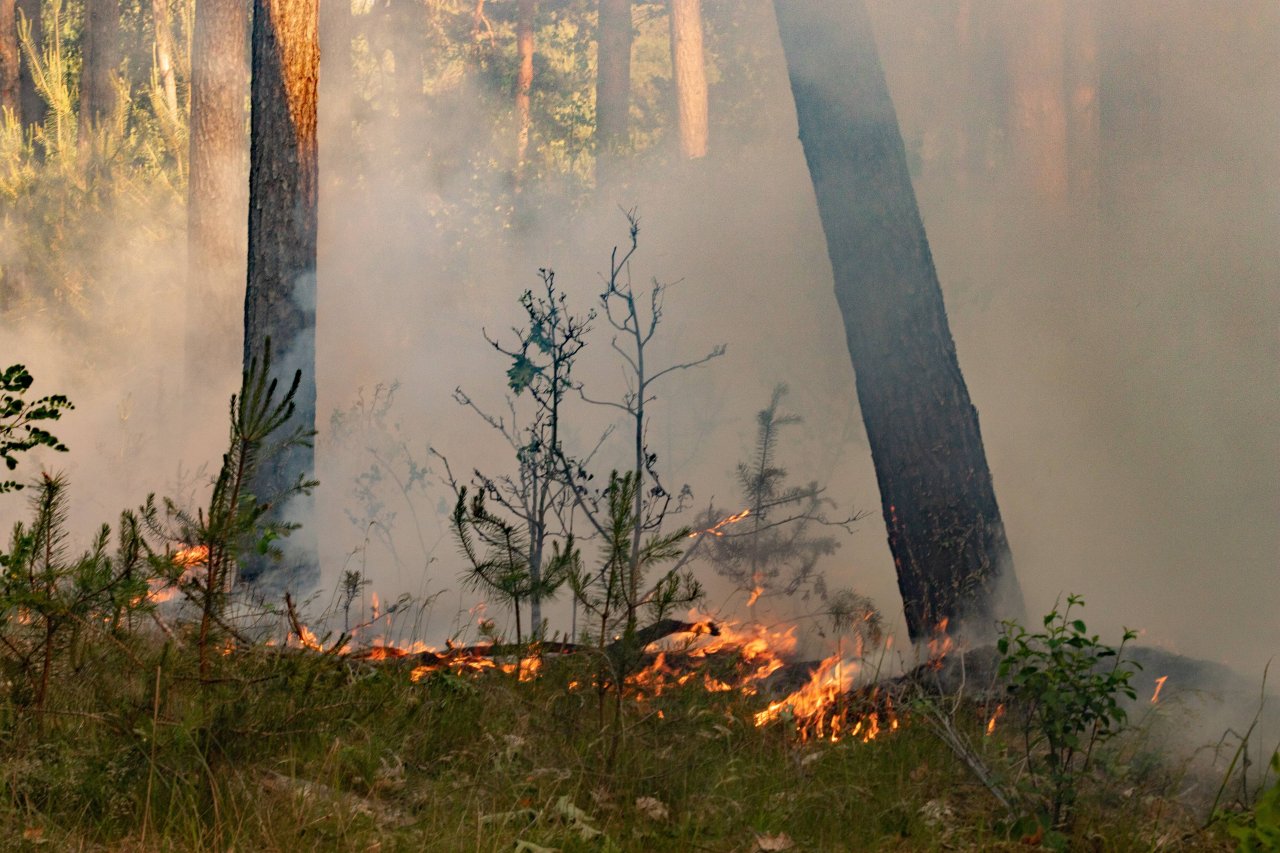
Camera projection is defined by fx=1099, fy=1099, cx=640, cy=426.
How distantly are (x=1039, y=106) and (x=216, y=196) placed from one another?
8.44 metres

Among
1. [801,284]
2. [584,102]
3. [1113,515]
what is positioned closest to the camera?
[1113,515]

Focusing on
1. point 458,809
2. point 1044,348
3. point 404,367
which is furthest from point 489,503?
point 458,809

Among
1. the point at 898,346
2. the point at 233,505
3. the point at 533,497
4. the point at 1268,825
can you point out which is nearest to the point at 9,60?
the point at 533,497

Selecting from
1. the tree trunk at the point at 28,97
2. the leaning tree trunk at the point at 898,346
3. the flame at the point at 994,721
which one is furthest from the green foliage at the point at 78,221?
the flame at the point at 994,721

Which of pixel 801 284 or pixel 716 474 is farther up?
pixel 801 284

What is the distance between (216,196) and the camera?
1084 centimetres

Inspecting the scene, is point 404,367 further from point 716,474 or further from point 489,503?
point 716,474

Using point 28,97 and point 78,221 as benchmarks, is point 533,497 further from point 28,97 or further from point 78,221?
point 28,97

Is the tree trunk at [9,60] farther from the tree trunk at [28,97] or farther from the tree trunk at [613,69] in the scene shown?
the tree trunk at [613,69]

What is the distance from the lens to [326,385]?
1111 cm

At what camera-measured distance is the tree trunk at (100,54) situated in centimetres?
1638

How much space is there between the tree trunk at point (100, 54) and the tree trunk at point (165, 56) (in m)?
0.69

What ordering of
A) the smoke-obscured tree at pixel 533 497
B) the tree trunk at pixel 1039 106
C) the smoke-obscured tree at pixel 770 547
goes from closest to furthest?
the smoke-obscured tree at pixel 533 497 < the smoke-obscured tree at pixel 770 547 < the tree trunk at pixel 1039 106

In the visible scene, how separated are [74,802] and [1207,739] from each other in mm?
4015
